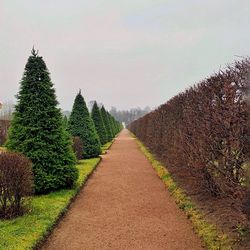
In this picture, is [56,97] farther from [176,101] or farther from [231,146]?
[231,146]

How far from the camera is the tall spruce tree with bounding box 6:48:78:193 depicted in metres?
9.55

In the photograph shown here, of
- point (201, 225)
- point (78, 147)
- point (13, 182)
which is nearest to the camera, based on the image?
point (201, 225)

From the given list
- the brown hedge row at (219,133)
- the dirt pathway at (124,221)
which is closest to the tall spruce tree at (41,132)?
the dirt pathway at (124,221)

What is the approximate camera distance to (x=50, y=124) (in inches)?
396

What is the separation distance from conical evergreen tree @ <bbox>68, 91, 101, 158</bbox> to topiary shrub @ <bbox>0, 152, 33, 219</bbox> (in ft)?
37.3

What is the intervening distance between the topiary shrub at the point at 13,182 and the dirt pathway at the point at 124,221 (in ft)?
3.18

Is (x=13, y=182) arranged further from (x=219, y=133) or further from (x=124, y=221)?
(x=219, y=133)

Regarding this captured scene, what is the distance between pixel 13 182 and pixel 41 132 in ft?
Answer: 9.89

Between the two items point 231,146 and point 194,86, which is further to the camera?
point 194,86

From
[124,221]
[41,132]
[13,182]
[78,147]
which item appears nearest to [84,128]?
[78,147]

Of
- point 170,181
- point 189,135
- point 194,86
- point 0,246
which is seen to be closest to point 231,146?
point 189,135

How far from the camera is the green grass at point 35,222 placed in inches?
225

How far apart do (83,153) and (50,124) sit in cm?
851

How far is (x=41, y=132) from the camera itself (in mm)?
9797
